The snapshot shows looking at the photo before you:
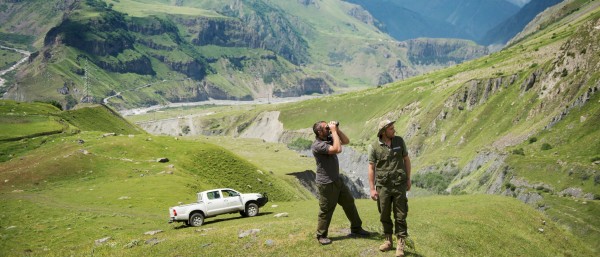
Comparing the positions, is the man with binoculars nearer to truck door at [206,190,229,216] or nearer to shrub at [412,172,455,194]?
truck door at [206,190,229,216]

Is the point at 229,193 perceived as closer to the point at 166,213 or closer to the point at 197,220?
the point at 197,220

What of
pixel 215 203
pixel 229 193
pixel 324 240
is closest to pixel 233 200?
pixel 229 193

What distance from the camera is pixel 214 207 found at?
123ft

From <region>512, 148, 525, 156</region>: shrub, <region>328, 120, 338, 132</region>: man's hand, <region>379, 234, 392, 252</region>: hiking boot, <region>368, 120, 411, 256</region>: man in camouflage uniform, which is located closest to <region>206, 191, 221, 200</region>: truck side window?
<region>328, 120, 338, 132</region>: man's hand

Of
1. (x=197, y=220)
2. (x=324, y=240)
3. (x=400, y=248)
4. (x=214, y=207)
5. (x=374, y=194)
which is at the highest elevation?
(x=374, y=194)

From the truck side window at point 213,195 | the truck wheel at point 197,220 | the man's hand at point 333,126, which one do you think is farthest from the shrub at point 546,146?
the man's hand at point 333,126

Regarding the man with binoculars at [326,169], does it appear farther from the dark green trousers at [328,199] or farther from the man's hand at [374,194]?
the man's hand at [374,194]

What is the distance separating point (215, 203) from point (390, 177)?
18660 mm

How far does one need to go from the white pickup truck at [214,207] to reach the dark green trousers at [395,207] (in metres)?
17.9

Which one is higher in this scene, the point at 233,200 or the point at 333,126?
the point at 333,126

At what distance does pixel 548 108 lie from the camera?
465ft

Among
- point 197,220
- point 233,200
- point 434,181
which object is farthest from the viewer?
point 434,181

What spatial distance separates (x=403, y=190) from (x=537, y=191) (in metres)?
79.6

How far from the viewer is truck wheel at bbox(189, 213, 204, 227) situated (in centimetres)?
3656
